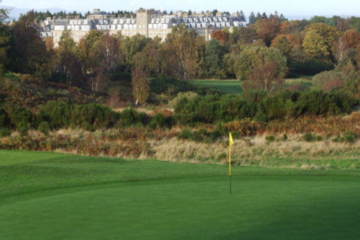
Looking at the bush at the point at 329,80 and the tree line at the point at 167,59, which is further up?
the tree line at the point at 167,59

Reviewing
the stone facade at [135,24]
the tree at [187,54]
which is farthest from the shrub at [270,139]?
the stone facade at [135,24]

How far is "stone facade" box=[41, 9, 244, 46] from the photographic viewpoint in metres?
170

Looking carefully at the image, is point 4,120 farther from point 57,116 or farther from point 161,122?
point 161,122

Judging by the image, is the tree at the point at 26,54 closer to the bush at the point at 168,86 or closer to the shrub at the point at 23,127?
the bush at the point at 168,86

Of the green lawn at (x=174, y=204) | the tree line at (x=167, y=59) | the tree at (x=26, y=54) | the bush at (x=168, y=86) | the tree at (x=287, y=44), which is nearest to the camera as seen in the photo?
the green lawn at (x=174, y=204)

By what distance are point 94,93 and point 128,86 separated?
24.2ft

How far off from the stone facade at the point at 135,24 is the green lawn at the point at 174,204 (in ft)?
502

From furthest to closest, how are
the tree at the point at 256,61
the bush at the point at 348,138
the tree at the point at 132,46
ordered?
the tree at the point at 132,46 < the tree at the point at 256,61 < the bush at the point at 348,138

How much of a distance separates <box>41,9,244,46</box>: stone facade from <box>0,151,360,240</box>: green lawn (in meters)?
153

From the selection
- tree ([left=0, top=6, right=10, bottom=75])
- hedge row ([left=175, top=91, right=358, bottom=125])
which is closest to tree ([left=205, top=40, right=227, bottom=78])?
tree ([left=0, top=6, right=10, bottom=75])

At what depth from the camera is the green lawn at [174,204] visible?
809 centimetres

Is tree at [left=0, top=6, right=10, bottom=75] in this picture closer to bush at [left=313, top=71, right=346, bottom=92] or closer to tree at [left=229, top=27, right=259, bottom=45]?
bush at [left=313, top=71, right=346, bottom=92]

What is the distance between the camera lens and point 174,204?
986cm

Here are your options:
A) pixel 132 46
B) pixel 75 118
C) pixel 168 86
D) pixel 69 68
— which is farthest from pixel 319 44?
pixel 75 118
